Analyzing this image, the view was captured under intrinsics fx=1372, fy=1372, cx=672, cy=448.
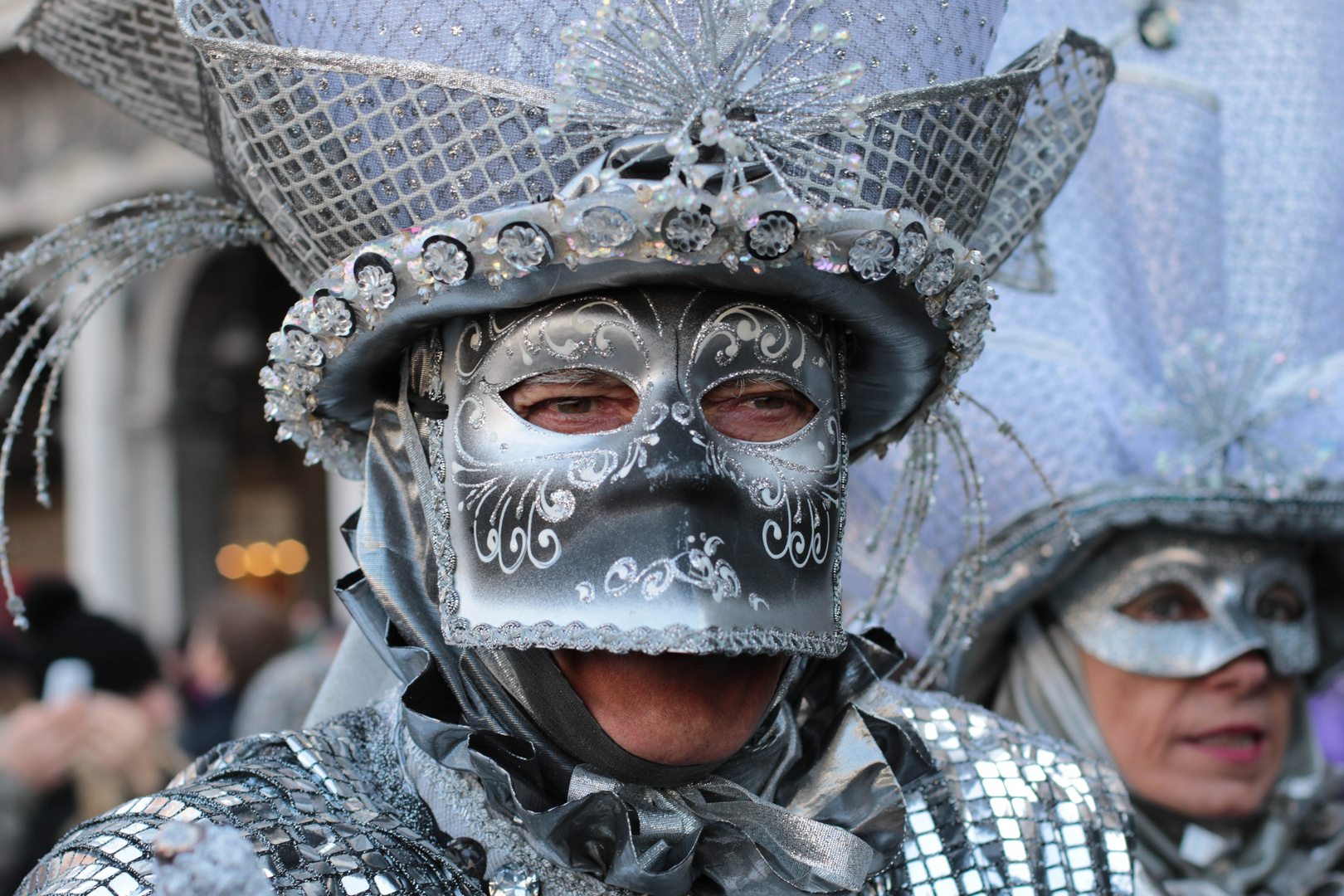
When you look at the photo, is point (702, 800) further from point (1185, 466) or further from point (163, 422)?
point (163, 422)

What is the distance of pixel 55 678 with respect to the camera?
3342 millimetres

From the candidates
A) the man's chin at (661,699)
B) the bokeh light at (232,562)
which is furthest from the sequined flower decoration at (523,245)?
the bokeh light at (232,562)

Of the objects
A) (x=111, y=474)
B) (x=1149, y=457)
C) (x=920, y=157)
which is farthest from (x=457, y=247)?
(x=111, y=474)

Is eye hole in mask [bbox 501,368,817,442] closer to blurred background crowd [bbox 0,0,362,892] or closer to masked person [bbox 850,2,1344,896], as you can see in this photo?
masked person [bbox 850,2,1344,896]

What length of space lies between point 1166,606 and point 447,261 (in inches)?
86.0

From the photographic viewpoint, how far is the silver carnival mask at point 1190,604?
304 cm

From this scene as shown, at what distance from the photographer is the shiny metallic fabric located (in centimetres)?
143

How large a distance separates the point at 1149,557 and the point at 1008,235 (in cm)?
135

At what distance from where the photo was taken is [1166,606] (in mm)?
3109

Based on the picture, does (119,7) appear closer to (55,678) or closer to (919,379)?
(919,379)

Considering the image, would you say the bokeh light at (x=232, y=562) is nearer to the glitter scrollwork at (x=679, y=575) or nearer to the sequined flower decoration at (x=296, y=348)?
the sequined flower decoration at (x=296, y=348)

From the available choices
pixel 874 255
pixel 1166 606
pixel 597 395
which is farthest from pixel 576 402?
pixel 1166 606

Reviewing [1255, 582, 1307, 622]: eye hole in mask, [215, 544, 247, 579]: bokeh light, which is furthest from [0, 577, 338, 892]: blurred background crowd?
[215, 544, 247, 579]: bokeh light

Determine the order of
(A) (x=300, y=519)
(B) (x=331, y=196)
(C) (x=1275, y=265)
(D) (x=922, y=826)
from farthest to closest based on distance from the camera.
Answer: (A) (x=300, y=519) < (C) (x=1275, y=265) < (D) (x=922, y=826) < (B) (x=331, y=196)
